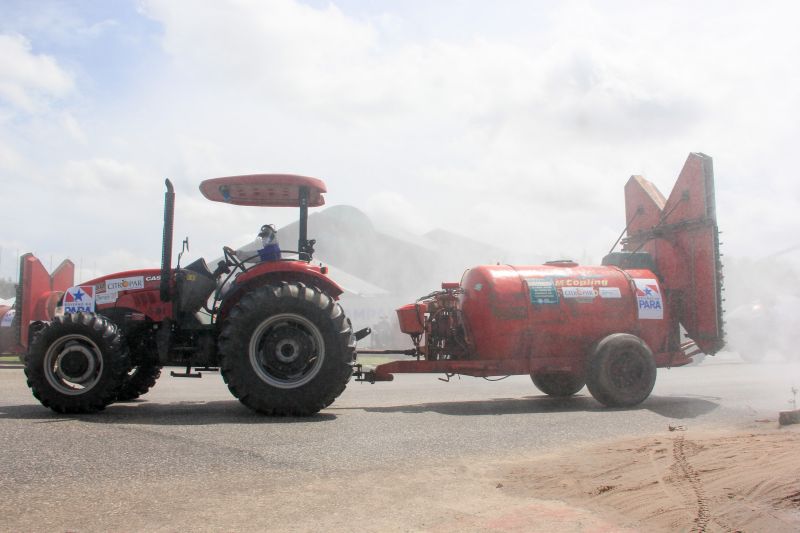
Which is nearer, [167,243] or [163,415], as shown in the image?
[163,415]

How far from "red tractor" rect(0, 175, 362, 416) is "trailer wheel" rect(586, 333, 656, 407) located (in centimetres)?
287

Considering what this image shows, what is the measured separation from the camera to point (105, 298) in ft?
25.2

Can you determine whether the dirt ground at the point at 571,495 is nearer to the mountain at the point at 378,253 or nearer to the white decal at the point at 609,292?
the white decal at the point at 609,292

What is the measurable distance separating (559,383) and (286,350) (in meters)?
4.07

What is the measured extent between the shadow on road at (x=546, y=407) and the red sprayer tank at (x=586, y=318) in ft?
1.07

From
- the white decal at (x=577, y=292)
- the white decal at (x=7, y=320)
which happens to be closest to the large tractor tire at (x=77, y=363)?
the white decal at (x=577, y=292)

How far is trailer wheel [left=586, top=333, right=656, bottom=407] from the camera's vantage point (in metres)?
7.98

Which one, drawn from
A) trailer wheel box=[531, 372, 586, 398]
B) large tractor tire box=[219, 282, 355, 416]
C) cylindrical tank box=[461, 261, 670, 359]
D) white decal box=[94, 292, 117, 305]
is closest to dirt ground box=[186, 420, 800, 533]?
large tractor tire box=[219, 282, 355, 416]

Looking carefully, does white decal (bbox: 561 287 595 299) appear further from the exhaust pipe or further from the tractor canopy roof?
the exhaust pipe

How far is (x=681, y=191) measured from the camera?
9.72 m

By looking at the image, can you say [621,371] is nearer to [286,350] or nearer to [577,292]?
[577,292]

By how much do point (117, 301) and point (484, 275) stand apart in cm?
434

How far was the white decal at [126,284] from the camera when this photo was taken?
7684mm

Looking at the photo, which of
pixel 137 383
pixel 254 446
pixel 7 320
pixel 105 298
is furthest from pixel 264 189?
pixel 7 320
